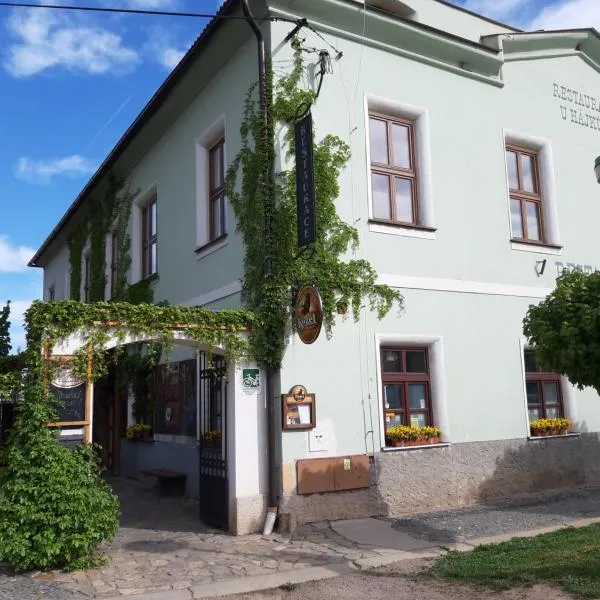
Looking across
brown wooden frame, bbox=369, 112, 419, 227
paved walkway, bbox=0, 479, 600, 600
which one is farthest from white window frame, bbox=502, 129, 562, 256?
paved walkway, bbox=0, 479, 600, 600

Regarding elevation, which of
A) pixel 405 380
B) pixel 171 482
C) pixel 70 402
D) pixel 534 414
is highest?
pixel 405 380

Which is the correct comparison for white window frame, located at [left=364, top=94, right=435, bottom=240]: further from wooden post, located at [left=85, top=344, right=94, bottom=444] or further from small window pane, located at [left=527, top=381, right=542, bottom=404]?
wooden post, located at [left=85, top=344, right=94, bottom=444]

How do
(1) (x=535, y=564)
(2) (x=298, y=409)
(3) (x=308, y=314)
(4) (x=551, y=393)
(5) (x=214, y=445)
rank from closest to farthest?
(1) (x=535, y=564), (3) (x=308, y=314), (2) (x=298, y=409), (5) (x=214, y=445), (4) (x=551, y=393)

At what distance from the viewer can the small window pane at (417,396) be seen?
34.4 feet

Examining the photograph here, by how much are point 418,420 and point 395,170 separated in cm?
396

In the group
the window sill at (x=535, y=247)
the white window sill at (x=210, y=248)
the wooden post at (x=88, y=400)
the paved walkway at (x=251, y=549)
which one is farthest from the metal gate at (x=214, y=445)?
the window sill at (x=535, y=247)

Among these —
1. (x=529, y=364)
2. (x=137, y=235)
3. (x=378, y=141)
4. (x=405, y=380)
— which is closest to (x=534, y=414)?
(x=529, y=364)

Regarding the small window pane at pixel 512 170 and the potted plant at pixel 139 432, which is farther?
the potted plant at pixel 139 432

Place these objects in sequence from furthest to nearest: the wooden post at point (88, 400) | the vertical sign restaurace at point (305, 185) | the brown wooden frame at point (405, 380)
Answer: the brown wooden frame at point (405, 380) < the vertical sign restaurace at point (305, 185) < the wooden post at point (88, 400)

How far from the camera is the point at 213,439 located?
987 centimetres

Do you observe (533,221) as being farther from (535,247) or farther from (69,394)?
(69,394)

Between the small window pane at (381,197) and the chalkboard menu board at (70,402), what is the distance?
203 inches

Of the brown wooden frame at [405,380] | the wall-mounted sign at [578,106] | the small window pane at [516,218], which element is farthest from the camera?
the wall-mounted sign at [578,106]

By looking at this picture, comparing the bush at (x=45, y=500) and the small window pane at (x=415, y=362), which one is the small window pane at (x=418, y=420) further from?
the bush at (x=45, y=500)
